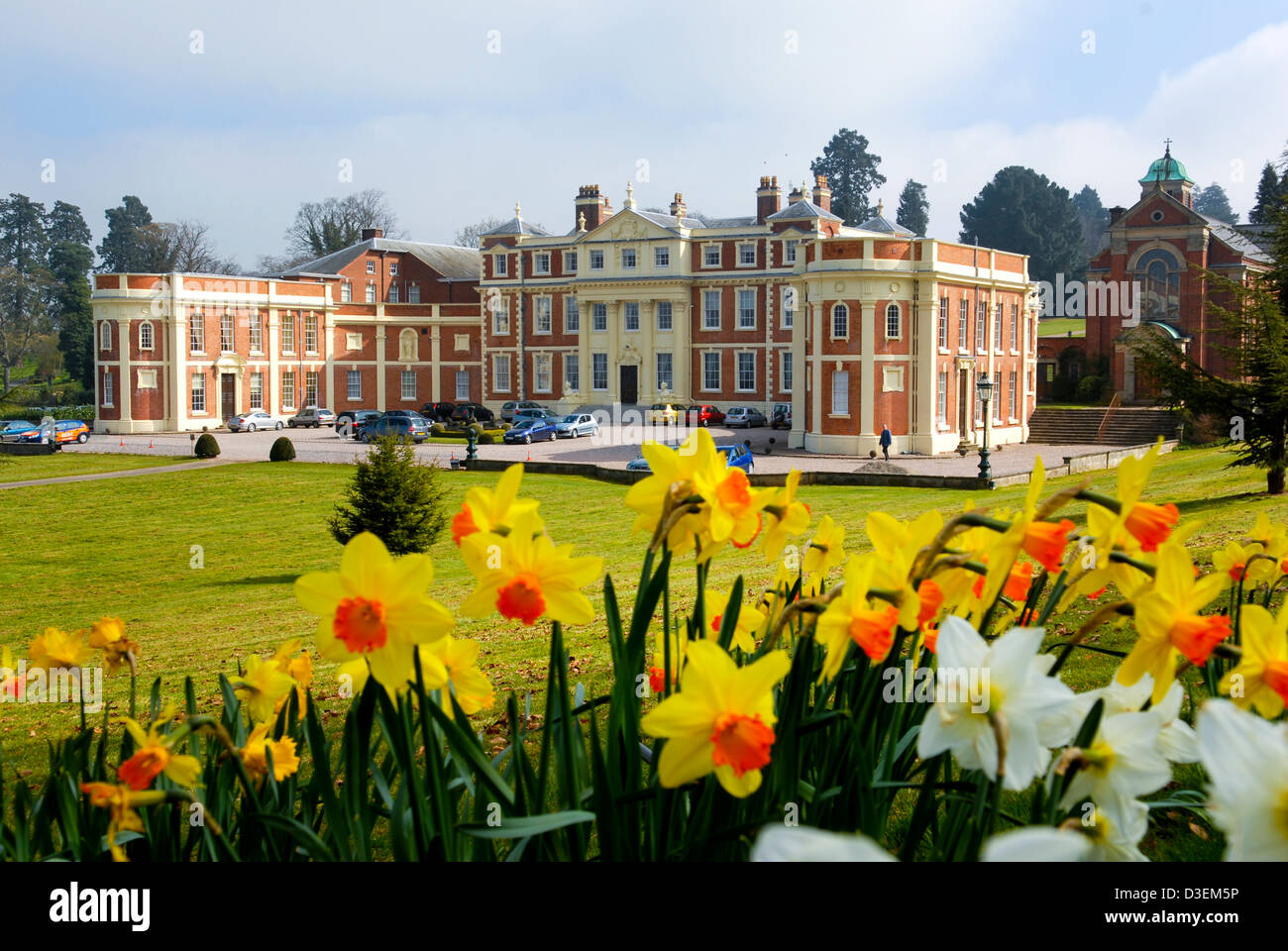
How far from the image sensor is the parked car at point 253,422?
5419cm

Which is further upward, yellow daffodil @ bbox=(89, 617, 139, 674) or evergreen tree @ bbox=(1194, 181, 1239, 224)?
evergreen tree @ bbox=(1194, 181, 1239, 224)

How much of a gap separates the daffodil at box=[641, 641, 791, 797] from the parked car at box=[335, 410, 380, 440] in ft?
159

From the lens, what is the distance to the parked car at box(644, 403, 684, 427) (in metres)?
49.2

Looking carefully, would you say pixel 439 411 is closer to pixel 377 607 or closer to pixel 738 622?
pixel 738 622

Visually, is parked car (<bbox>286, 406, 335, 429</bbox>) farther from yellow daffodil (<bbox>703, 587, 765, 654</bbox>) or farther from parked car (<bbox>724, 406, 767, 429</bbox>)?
yellow daffodil (<bbox>703, 587, 765, 654</bbox>)

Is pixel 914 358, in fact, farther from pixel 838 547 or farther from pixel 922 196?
pixel 922 196

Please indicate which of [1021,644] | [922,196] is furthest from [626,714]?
[922,196]

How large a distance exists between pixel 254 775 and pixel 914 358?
40406 millimetres

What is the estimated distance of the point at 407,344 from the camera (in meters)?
64.9

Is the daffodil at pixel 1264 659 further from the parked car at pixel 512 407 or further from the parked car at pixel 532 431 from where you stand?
the parked car at pixel 512 407

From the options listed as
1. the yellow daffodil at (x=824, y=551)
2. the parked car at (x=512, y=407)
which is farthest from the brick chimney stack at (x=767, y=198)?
the yellow daffodil at (x=824, y=551)

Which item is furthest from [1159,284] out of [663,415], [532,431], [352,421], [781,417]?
[352,421]

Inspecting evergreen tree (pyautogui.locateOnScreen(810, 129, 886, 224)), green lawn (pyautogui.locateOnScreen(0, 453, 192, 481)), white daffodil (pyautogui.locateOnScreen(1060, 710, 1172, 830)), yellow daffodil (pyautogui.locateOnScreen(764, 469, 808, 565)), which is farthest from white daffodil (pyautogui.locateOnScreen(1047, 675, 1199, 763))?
evergreen tree (pyautogui.locateOnScreen(810, 129, 886, 224))

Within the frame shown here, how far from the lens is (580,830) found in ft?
6.98
